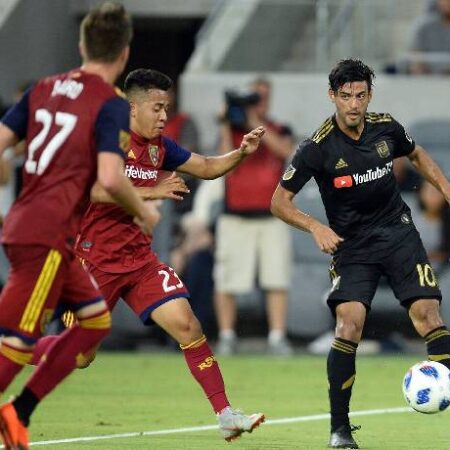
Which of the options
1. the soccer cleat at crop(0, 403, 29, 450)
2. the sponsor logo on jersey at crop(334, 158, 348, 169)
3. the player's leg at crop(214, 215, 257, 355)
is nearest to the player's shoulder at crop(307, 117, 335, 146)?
the sponsor logo on jersey at crop(334, 158, 348, 169)

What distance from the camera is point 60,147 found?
7.98 metres

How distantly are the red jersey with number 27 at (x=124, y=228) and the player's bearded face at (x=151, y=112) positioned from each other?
0.10 meters

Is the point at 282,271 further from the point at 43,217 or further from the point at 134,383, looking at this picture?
the point at 43,217

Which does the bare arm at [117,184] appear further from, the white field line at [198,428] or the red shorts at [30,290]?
the white field line at [198,428]

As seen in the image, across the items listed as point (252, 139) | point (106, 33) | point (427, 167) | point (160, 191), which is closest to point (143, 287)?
point (160, 191)

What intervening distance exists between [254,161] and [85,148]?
8958mm

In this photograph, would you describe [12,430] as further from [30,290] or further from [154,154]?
[154,154]

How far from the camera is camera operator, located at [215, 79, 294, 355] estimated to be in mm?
16719

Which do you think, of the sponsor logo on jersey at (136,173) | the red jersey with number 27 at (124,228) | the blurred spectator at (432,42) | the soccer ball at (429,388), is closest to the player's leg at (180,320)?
the red jersey with number 27 at (124,228)

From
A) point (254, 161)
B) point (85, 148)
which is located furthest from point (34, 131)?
point (254, 161)

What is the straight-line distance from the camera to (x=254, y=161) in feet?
55.4

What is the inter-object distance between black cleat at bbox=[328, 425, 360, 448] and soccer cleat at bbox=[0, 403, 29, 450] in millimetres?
2438

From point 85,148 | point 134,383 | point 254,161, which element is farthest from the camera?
point 254,161

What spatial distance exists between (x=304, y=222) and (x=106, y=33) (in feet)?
7.82
